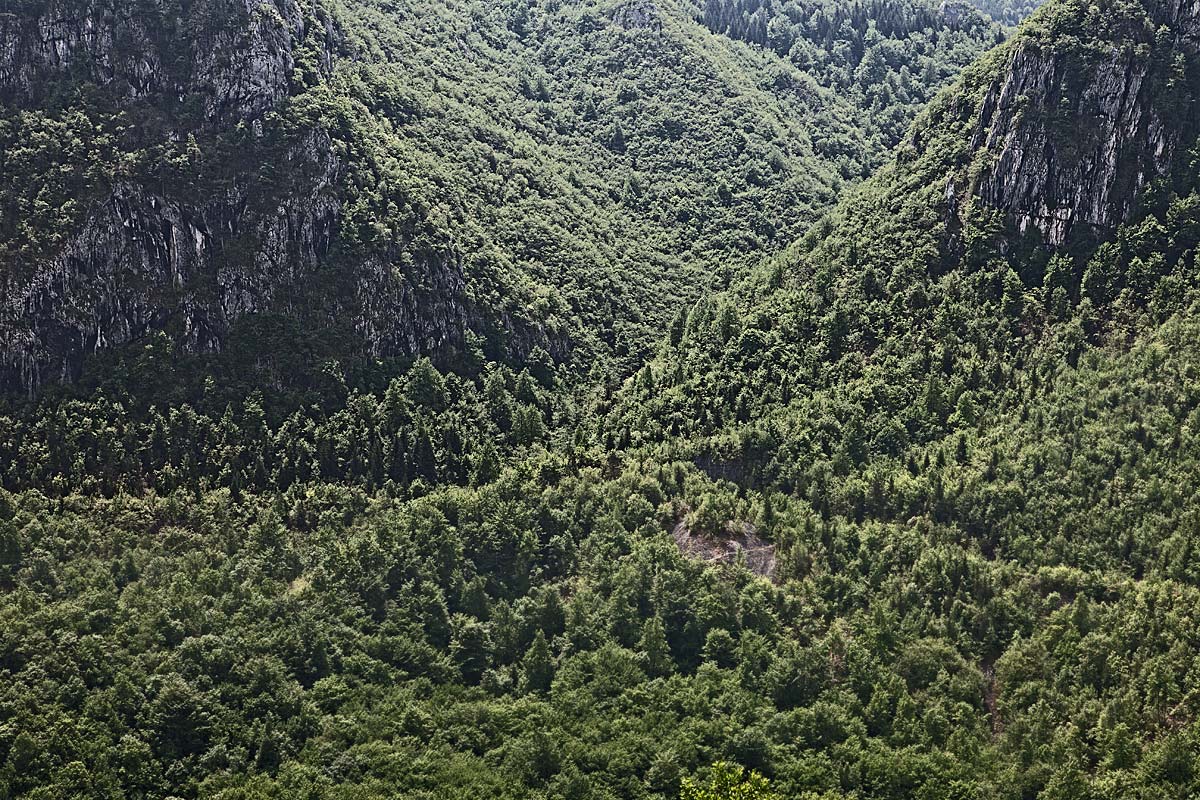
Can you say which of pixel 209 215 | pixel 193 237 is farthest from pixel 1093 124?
pixel 193 237

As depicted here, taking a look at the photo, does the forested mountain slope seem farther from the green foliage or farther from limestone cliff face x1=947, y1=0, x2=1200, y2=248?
the green foliage

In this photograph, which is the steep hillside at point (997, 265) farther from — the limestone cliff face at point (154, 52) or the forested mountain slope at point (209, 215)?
the limestone cliff face at point (154, 52)

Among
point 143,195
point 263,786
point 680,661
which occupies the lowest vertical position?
point 263,786

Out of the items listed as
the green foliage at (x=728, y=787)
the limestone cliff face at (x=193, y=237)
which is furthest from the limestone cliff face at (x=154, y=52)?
the green foliage at (x=728, y=787)

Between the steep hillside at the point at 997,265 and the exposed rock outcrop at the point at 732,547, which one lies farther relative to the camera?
the steep hillside at the point at 997,265

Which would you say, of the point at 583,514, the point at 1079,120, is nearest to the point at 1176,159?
the point at 1079,120

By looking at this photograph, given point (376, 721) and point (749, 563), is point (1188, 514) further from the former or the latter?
point (376, 721)
